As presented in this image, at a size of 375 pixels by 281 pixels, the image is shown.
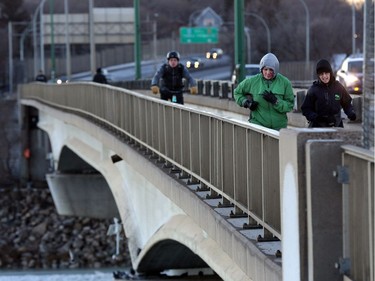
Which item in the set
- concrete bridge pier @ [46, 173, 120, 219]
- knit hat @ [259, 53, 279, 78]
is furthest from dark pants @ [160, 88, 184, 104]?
concrete bridge pier @ [46, 173, 120, 219]

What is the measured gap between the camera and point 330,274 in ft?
24.8

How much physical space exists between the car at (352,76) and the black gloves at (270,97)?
22.3 meters

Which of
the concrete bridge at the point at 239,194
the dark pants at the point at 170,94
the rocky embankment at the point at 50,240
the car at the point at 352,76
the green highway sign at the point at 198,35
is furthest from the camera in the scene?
the green highway sign at the point at 198,35

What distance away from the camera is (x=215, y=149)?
12906 mm

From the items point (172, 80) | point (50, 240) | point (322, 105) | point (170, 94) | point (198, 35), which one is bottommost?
point (50, 240)

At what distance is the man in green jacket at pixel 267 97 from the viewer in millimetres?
11914

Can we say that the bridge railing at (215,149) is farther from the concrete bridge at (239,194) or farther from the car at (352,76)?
the car at (352,76)

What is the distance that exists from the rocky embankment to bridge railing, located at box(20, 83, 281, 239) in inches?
1103

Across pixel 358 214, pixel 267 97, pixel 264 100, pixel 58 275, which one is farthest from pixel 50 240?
pixel 358 214

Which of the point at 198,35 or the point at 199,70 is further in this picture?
the point at 199,70

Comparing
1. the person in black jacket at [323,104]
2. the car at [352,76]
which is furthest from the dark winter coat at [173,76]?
the car at [352,76]

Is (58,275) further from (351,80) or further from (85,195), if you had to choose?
(351,80)

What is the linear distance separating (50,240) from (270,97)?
149 ft

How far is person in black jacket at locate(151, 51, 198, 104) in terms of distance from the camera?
1977 cm
